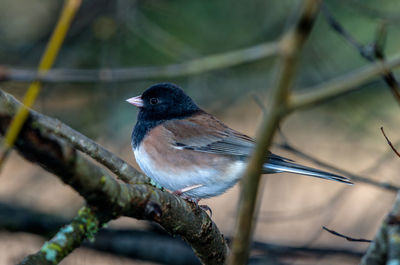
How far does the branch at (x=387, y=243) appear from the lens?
1127mm

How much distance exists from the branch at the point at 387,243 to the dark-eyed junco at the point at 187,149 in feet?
4.50

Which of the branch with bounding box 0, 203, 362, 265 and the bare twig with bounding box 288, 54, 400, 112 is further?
the branch with bounding box 0, 203, 362, 265

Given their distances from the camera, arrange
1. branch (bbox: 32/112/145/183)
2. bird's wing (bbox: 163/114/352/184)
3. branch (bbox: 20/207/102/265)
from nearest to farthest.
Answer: branch (bbox: 20/207/102/265) < branch (bbox: 32/112/145/183) < bird's wing (bbox: 163/114/352/184)

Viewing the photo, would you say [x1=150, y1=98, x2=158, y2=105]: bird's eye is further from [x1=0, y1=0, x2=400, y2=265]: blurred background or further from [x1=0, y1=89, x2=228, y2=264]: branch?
[x1=0, y1=89, x2=228, y2=264]: branch

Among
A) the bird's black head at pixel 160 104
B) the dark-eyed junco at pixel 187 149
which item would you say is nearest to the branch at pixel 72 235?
the dark-eyed junco at pixel 187 149

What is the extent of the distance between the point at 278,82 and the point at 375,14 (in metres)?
2.10

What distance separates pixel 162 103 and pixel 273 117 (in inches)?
89.3

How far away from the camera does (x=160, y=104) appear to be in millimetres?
3326

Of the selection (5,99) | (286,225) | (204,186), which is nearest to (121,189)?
(5,99)

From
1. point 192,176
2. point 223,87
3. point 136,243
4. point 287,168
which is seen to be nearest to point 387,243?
point 287,168

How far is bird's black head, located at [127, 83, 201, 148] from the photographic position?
10.8ft

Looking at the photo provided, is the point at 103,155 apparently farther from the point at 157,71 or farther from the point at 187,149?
the point at 187,149

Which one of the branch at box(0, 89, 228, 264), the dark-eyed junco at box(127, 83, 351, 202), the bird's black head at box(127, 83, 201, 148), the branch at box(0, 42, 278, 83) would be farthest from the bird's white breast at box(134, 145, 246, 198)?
the branch at box(0, 89, 228, 264)

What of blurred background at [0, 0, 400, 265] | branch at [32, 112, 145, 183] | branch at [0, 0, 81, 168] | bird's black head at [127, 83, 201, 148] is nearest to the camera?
branch at [0, 0, 81, 168]
